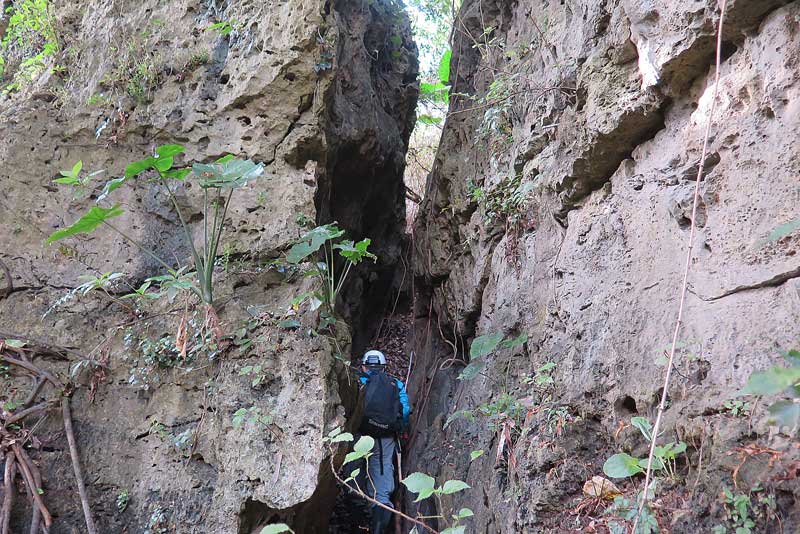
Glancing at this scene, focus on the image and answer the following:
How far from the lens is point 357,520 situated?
20.7 feet

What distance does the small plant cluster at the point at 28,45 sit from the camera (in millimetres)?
5984

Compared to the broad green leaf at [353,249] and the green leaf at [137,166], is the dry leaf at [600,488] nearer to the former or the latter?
the broad green leaf at [353,249]

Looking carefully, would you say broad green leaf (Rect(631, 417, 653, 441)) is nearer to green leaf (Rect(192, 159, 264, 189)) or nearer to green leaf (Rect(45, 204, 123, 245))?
green leaf (Rect(192, 159, 264, 189))

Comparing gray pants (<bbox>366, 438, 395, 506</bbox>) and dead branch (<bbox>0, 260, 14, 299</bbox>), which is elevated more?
dead branch (<bbox>0, 260, 14, 299</bbox>)

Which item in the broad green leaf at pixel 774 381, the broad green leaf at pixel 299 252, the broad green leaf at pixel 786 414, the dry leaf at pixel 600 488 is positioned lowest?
the dry leaf at pixel 600 488

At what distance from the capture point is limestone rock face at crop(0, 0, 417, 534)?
412 centimetres

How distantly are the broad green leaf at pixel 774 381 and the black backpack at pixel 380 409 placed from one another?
4609mm

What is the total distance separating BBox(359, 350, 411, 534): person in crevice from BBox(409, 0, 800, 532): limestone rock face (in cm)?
52

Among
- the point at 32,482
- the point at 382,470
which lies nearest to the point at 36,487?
the point at 32,482

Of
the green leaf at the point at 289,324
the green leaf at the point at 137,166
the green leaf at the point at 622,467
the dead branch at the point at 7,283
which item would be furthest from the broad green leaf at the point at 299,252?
the green leaf at the point at 622,467

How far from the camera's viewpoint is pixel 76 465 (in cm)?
413

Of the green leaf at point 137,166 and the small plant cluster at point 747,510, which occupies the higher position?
the green leaf at point 137,166

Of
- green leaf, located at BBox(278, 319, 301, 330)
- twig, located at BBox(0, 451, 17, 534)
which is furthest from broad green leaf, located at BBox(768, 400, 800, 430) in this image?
twig, located at BBox(0, 451, 17, 534)

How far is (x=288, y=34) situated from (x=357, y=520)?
17.4 feet
